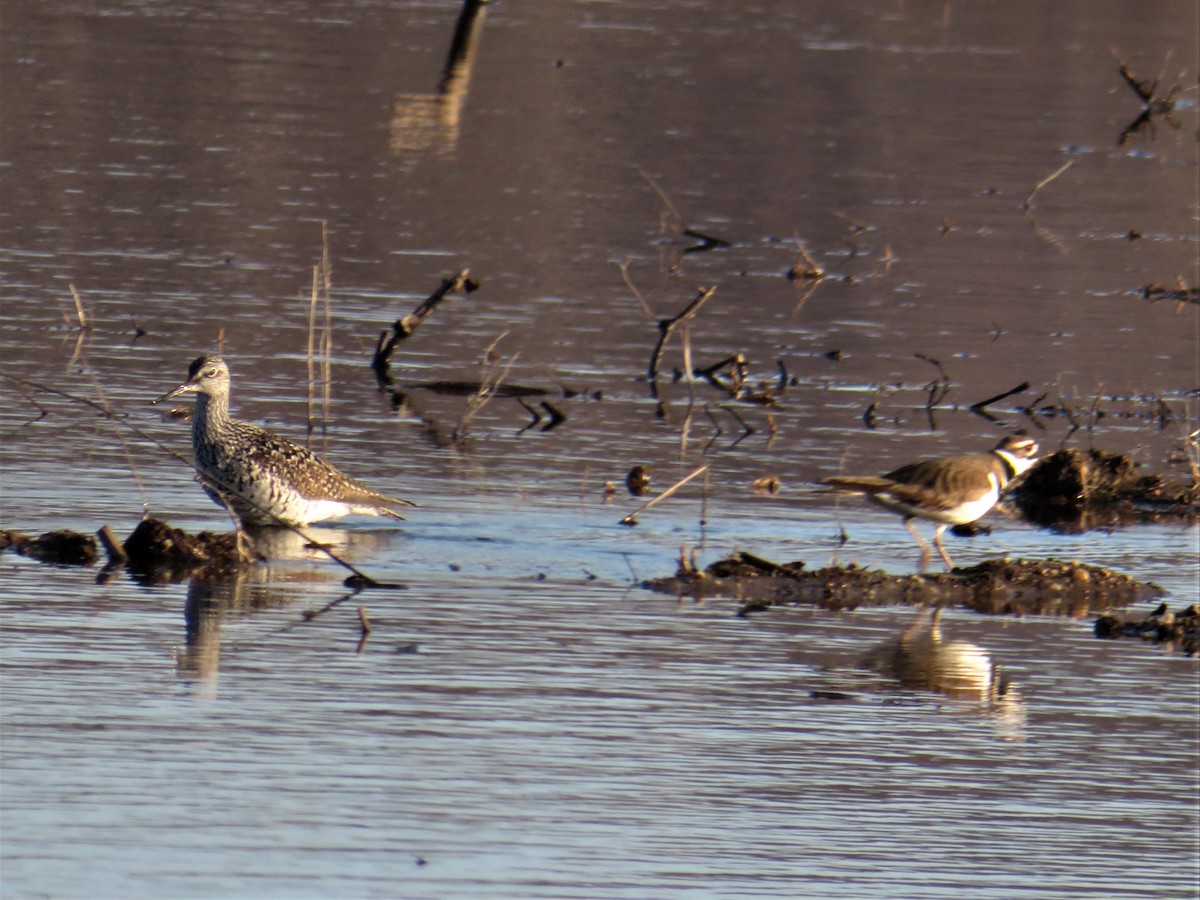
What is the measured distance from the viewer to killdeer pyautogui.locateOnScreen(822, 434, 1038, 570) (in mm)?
11352

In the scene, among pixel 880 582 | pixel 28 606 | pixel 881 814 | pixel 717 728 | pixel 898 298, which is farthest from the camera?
pixel 898 298

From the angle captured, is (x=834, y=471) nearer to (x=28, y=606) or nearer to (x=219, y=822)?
(x=28, y=606)

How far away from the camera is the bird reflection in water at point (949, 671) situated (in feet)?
30.3

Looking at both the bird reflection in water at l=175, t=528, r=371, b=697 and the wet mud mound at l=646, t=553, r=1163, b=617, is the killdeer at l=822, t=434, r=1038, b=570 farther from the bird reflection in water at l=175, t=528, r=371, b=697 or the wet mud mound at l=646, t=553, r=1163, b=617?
the bird reflection in water at l=175, t=528, r=371, b=697

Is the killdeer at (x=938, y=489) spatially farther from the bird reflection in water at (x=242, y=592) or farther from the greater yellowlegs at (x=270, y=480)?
the bird reflection in water at (x=242, y=592)

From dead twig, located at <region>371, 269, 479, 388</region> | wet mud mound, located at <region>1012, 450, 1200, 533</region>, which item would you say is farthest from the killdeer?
dead twig, located at <region>371, 269, 479, 388</region>

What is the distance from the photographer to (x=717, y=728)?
28.2 ft

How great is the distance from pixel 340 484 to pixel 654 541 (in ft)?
5.09

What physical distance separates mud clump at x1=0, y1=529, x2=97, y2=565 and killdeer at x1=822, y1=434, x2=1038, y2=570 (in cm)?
351

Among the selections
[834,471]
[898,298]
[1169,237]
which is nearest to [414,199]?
[898,298]

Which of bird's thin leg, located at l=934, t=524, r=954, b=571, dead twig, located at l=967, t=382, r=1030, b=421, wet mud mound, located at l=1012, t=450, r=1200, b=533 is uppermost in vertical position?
dead twig, located at l=967, t=382, r=1030, b=421

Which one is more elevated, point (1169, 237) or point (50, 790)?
point (1169, 237)

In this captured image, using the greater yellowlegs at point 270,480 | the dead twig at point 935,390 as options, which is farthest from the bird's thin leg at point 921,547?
the dead twig at point 935,390

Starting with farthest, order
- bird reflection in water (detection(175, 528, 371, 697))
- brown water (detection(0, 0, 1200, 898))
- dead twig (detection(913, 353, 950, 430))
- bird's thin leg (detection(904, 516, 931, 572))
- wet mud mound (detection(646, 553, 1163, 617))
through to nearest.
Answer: dead twig (detection(913, 353, 950, 430)), bird's thin leg (detection(904, 516, 931, 572)), wet mud mound (detection(646, 553, 1163, 617)), bird reflection in water (detection(175, 528, 371, 697)), brown water (detection(0, 0, 1200, 898))
